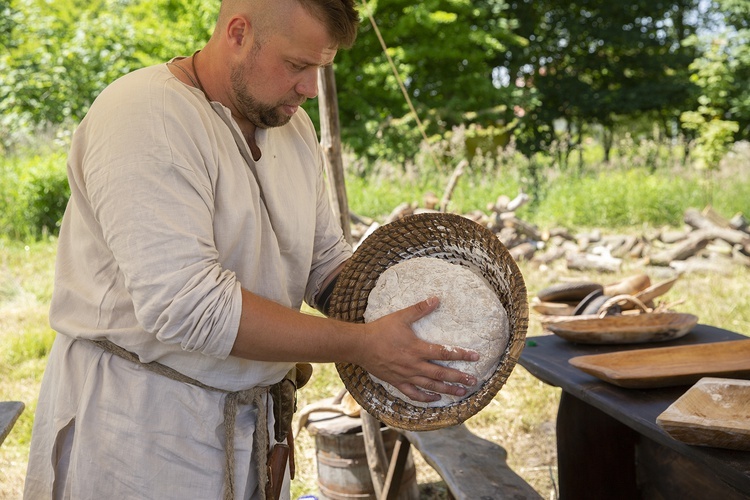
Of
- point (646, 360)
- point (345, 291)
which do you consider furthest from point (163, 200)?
point (646, 360)

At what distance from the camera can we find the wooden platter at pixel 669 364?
2.01m

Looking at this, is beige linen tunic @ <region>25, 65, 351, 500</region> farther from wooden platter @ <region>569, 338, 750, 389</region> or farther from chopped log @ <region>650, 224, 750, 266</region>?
chopped log @ <region>650, 224, 750, 266</region>

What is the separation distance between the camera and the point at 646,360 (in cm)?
218

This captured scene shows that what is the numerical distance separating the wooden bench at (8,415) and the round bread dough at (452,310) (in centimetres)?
114

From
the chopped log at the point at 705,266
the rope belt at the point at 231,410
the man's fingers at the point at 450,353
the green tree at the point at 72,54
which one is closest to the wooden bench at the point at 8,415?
the rope belt at the point at 231,410

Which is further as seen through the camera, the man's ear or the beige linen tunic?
the man's ear

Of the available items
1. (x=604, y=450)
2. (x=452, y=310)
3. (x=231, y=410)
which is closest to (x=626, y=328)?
(x=604, y=450)

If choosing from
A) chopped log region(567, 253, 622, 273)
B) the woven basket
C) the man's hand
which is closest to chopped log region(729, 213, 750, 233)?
chopped log region(567, 253, 622, 273)

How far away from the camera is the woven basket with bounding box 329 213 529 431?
1.68 metres

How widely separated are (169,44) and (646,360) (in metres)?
14.6

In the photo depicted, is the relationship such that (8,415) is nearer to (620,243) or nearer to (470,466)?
(470,466)

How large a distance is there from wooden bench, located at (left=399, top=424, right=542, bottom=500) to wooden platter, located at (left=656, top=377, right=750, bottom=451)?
3.00 ft

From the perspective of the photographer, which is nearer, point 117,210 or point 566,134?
point 117,210

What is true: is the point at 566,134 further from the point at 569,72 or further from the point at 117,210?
the point at 117,210
